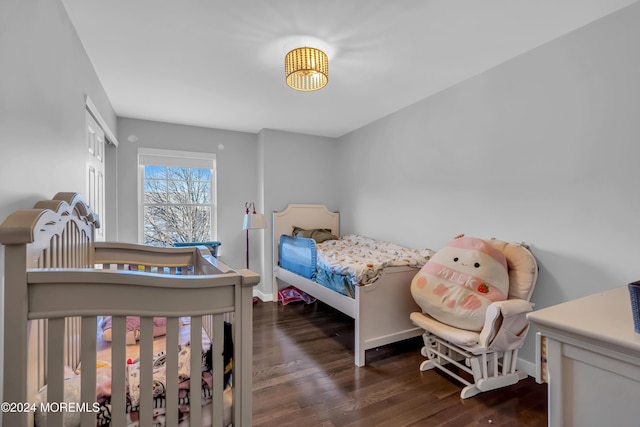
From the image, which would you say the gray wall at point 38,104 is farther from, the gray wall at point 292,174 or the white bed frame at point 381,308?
the gray wall at point 292,174

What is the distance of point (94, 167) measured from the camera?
8.11 feet

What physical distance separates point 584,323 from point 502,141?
1782mm

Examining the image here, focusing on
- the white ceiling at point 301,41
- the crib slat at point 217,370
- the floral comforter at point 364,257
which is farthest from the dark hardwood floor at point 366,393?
the white ceiling at point 301,41

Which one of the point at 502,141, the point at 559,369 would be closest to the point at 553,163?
the point at 502,141

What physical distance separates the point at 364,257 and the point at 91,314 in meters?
2.27

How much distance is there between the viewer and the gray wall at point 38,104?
40.4 inches

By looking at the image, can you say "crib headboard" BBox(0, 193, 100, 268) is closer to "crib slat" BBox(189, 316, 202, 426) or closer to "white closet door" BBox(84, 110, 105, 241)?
"crib slat" BBox(189, 316, 202, 426)

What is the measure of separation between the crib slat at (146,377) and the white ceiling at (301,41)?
1.73m

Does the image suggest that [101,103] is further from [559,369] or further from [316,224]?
[559,369]

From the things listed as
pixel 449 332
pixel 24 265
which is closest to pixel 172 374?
pixel 24 265

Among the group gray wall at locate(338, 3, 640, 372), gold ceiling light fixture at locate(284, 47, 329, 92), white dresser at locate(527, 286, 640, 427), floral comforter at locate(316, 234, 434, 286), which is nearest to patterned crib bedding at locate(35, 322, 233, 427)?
white dresser at locate(527, 286, 640, 427)

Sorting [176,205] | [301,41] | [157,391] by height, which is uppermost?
[301,41]

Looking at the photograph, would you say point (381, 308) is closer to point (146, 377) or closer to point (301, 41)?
point (146, 377)

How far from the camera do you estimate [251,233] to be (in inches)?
168
